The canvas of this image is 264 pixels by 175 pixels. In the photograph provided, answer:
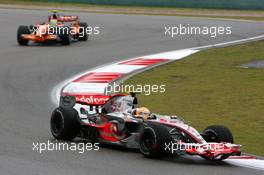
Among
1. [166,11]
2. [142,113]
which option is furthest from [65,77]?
[166,11]

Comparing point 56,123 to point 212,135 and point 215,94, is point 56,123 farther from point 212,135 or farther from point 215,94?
point 215,94

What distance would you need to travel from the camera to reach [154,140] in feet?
34.3

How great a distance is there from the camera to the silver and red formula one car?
10406 millimetres

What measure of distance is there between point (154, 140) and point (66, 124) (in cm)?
192

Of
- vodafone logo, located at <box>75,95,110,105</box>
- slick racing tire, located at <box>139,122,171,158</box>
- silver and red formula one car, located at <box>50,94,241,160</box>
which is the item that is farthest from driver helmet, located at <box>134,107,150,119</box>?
vodafone logo, located at <box>75,95,110,105</box>

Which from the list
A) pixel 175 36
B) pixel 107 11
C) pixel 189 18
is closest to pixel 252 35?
pixel 175 36

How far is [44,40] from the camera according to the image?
26656 mm

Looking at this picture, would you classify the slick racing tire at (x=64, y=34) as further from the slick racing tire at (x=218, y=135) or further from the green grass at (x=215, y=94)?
the slick racing tire at (x=218, y=135)

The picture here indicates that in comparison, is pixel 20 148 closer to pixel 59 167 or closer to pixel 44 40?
pixel 59 167

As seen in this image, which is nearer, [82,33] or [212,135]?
[212,135]

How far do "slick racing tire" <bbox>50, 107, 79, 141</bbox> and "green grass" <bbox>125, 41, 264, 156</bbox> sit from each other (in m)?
2.50

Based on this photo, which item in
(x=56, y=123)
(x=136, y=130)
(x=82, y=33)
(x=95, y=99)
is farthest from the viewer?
(x=82, y=33)

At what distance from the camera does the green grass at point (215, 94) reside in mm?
13898

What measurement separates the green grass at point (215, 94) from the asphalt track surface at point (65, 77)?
1.98 meters
